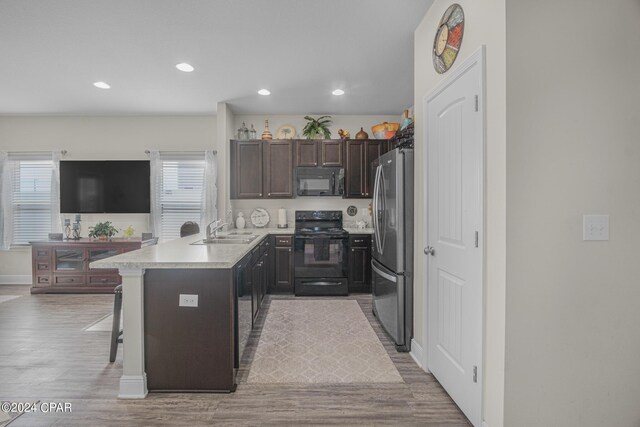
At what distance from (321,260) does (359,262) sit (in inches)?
22.1

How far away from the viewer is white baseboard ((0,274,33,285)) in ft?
16.4

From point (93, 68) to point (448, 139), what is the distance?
3672 mm

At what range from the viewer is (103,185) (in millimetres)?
4895

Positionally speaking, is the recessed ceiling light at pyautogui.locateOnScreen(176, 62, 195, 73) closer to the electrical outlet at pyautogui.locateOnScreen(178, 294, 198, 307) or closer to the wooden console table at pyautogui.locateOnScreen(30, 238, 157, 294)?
the electrical outlet at pyautogui.locateOnScreen(178, 294, 198, 307)

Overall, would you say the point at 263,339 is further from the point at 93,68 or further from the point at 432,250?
the point at 93,68

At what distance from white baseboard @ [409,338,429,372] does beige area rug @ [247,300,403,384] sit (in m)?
0.21

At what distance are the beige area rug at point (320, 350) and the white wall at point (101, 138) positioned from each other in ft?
10.2

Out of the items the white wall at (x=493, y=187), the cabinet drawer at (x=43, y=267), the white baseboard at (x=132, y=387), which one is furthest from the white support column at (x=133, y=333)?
the cabinet drawer at (x=43, y=267)

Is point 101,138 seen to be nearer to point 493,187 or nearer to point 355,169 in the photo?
point 355,169

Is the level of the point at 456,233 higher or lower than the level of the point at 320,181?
lower

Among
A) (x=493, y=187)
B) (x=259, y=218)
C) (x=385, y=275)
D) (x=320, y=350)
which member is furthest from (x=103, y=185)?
(x=493, y=187)

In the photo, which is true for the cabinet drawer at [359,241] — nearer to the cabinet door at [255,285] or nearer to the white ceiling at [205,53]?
the cabinet door at [255,285]

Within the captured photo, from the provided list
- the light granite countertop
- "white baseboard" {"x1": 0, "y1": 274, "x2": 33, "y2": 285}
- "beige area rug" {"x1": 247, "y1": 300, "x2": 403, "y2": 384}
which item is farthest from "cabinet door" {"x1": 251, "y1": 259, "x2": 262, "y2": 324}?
"white baseboard" {"x1": 0, "y1": 274, "x2": 33, "y2": 285}

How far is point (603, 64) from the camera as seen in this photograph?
148 cm
